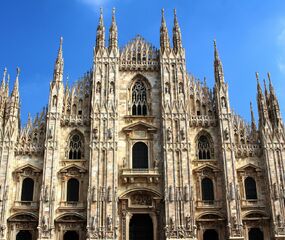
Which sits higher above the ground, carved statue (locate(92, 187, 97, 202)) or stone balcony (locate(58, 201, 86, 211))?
Answer: carved statue (locate(92, 187, 97, 202))

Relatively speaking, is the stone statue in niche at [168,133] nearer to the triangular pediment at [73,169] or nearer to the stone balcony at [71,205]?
the triangular pediment at [73,169]

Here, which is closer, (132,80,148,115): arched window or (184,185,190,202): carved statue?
(184,185,190,202): carved statue

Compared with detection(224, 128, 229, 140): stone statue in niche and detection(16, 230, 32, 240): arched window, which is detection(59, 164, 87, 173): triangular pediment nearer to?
detection(16, 230, 32, 240): arched window

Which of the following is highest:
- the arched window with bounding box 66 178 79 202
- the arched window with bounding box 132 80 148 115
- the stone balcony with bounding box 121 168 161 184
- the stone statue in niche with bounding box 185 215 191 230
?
the arched window with bounding box 132 80 148 115

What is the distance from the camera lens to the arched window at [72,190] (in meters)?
31.2

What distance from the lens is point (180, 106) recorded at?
110 feet

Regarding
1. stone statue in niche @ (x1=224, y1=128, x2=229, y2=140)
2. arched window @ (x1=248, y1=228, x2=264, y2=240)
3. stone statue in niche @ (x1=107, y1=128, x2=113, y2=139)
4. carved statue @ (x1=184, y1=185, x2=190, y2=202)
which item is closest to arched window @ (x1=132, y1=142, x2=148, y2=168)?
stone statue in niche @ (x1=107, y1=128, x2=113, y2=139)

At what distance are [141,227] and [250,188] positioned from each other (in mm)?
8229

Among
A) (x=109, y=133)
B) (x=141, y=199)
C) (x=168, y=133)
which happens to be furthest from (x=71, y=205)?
(x=168, y=133)

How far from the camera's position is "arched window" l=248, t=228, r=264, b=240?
30641mm

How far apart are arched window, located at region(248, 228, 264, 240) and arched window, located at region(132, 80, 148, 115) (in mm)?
Result: 11468

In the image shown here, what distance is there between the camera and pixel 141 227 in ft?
101

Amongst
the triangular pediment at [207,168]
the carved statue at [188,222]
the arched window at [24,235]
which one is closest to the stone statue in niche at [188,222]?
the carved statue at [188,222]

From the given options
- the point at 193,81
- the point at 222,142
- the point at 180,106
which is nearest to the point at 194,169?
the point at 222,142
